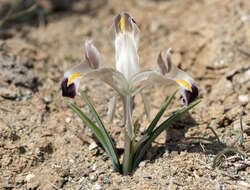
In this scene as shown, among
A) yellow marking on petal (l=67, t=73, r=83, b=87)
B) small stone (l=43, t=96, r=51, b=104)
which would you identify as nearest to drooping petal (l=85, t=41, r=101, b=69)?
yellow marking on petal (l=67, t=73, r=83, b=87)

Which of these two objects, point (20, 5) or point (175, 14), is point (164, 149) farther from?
point (20, 5)

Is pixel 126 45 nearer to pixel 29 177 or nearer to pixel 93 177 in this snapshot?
pixel 93 177

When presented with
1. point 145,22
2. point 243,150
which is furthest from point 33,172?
point 145,22

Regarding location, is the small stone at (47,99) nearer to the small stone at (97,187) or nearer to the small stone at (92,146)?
the small stone at (92,146)

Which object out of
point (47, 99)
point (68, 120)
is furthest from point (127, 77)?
point (47, 99)

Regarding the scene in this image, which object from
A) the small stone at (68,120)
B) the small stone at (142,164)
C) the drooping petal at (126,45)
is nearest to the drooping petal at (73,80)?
the drooping petal at (126,45)

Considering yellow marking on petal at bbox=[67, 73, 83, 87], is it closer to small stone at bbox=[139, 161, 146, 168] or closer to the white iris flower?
the white iris flower
